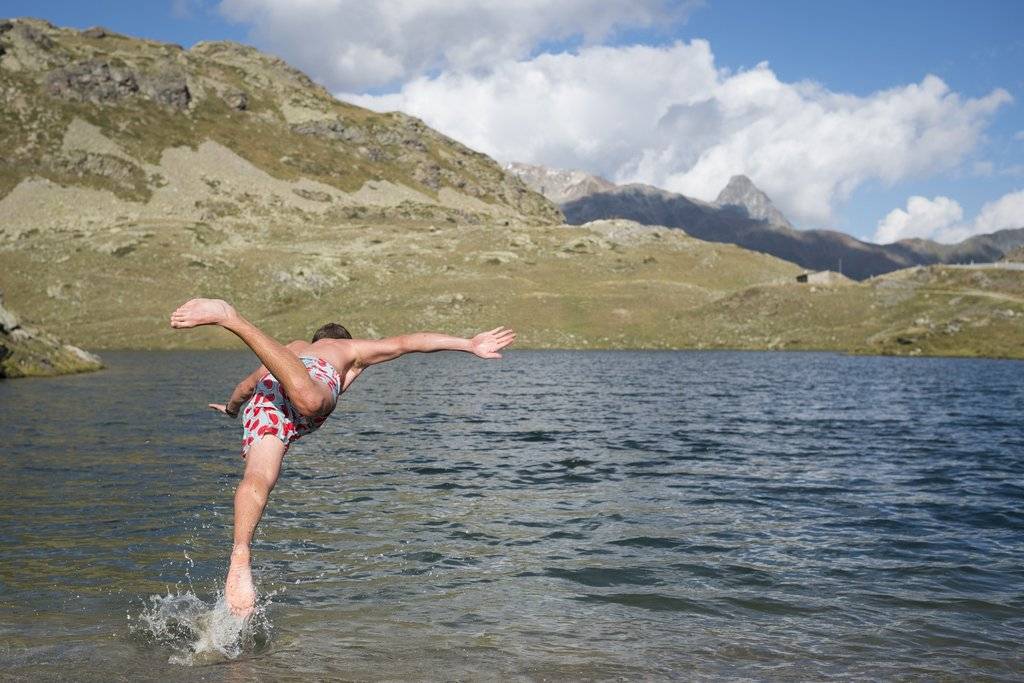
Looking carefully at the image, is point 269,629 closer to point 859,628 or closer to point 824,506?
point 859,628

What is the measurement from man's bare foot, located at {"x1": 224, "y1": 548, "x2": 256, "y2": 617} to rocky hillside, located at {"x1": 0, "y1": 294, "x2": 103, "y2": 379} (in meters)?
46.0

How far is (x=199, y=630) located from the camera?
8594mm

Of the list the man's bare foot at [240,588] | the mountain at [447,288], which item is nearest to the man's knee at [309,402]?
the man's bare foot at [240,588]

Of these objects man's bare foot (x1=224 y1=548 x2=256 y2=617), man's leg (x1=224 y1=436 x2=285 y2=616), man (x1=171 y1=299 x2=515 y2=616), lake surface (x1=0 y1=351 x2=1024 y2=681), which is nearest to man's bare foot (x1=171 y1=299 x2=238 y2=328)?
man (x1=171 y1=299 x2=515 y2=616)

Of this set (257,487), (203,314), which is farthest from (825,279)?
(203,314)

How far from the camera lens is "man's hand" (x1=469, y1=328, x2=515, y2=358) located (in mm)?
9867

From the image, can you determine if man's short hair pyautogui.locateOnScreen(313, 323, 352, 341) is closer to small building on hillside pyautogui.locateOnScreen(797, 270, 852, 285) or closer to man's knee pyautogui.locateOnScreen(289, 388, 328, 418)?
man's knee pyautogui.locateOnScreen(289, 388, 328, 418)

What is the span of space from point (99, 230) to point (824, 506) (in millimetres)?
168968

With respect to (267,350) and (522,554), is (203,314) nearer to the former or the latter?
(267,350)

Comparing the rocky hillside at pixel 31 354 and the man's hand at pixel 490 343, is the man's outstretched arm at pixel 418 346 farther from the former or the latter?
the rocky hillside at pixel 31 354

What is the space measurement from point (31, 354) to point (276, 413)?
161 feet

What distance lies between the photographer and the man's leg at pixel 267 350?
26.3ft

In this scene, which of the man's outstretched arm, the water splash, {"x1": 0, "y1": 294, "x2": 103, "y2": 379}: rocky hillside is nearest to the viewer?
the water splash

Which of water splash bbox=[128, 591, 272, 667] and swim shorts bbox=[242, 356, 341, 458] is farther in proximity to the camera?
swim shorts bbox=[242, 356, 341, 458]
